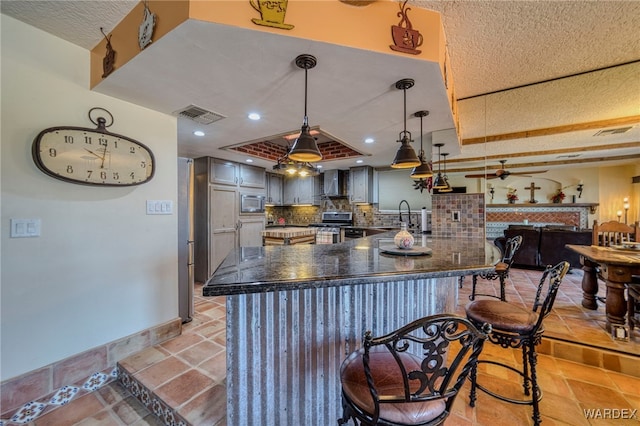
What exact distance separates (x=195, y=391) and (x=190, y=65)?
6.60 feet

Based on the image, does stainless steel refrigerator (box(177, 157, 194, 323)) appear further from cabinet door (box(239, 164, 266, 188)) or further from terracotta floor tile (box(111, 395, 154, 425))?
cabinet door (box(239, 164, 266, 188))

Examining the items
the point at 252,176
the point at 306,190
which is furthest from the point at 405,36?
the point at 306,190

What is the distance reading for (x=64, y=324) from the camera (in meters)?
1.68

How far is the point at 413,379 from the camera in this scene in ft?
2.67

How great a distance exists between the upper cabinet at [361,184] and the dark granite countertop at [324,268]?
3.48m

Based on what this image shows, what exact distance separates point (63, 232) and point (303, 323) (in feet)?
5.81

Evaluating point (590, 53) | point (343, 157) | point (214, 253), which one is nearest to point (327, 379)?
point (590, 53)

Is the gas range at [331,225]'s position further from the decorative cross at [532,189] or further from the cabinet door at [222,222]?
the decorative cross at [532,189]

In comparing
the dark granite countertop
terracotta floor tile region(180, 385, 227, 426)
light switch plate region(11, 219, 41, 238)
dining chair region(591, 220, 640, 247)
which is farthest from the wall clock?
dining chair region(591, 220, 640, 247)

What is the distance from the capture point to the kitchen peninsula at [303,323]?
117 centimetres

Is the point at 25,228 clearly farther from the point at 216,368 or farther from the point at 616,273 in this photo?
the point at 616,273

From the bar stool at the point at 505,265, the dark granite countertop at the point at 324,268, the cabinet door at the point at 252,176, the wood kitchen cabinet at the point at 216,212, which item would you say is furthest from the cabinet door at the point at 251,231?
the bar stool at the point at 505,265

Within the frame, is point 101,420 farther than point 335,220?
No

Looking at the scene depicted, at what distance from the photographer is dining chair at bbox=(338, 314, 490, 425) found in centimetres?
78
